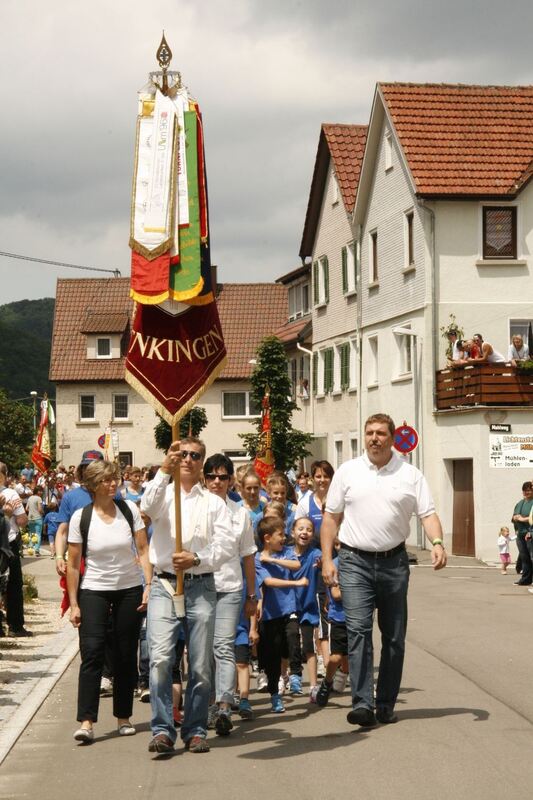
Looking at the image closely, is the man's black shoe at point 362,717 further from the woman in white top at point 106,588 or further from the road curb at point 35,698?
the road curb at point 35,698

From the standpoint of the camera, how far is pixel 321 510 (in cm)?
1189

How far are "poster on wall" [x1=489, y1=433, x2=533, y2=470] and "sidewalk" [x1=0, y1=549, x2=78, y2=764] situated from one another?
51.4 feet

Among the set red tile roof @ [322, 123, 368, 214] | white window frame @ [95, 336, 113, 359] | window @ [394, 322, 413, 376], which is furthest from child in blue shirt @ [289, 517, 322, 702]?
white window frame @ [95, 336, 113, 359]

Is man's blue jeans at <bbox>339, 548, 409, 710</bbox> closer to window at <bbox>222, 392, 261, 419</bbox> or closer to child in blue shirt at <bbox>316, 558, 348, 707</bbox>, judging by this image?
child in blue shirt at <bbox>316, 558, 348, 707</bbox>

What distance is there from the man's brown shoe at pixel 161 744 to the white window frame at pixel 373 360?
120 feet

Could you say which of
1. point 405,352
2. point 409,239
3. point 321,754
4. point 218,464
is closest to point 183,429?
point 405,352

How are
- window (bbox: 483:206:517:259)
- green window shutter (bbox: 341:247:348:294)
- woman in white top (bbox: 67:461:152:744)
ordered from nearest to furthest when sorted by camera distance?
1. woman in white top (bbox: 67:461:152:744)
2. window (bbox: 483:206:517:259)
3. green window shutter (bbox: 341:247:348:294)

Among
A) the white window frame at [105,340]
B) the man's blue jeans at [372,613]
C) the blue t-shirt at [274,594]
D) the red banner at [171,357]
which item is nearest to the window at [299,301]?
the white window frame at [105,340]

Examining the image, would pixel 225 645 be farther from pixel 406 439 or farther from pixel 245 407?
pixel 245 407

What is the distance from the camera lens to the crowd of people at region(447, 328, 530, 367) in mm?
35312

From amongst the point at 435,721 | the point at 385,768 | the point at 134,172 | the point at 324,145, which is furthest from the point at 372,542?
the point at 324,145

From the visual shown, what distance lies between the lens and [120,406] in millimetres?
76750

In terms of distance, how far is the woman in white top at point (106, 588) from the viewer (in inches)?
370

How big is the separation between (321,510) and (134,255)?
10.6 ft
